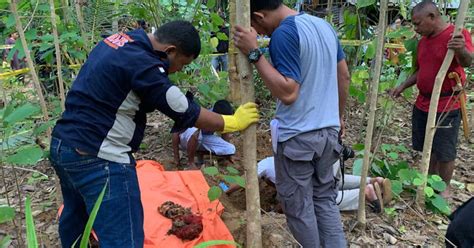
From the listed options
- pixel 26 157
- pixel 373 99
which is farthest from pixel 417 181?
pixel 26 157

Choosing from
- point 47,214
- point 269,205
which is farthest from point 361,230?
point 47,214

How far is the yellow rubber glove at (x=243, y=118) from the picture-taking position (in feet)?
6.70

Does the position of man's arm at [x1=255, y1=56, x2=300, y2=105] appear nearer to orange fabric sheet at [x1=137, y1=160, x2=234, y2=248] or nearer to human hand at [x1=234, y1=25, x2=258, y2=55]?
human hand at [x1=234, y1=25, x2=258, y2=55]

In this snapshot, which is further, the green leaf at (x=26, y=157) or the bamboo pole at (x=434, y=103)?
the bamboo pole at (x=434, y=103)

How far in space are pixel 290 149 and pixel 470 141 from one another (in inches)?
152

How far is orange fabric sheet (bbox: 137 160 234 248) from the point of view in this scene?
2689 millimetres

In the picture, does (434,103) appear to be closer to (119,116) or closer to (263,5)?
(263,5)

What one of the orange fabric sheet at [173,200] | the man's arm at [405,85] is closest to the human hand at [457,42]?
the man's arm at [405,85]

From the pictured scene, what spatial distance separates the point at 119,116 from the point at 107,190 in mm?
356

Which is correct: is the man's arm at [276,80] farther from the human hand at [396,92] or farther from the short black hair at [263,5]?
the human hand at [396,92]

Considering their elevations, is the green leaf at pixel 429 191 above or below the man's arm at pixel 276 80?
below

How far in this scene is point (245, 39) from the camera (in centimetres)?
197

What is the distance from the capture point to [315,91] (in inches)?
84.7

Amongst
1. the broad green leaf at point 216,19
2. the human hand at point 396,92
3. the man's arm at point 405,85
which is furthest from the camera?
the human hand at point 396,92
